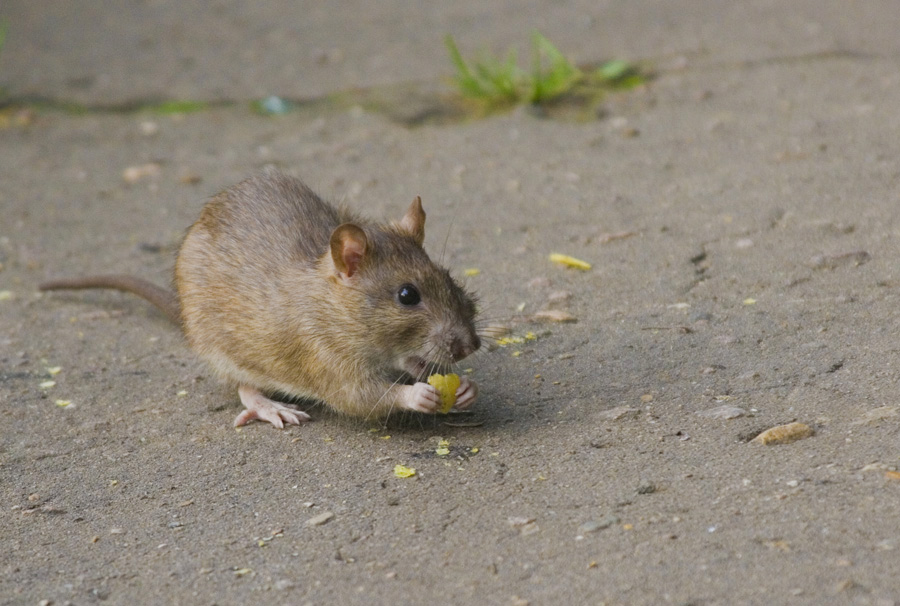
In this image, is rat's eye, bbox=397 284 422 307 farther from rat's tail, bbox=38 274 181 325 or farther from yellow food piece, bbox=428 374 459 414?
rat's tail, bbox=38 274 181 325

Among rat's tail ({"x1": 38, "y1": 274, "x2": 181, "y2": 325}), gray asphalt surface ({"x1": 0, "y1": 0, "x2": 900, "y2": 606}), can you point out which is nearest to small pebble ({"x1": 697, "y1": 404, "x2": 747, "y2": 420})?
gray asphalt surface ({"x1": 0, "y1": 0, "x2": 900, "y2": 606})

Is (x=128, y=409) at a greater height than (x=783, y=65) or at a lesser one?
lesser

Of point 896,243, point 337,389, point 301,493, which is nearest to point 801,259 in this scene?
point 896,243

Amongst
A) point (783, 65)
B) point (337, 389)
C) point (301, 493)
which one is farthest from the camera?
point (783, 65)

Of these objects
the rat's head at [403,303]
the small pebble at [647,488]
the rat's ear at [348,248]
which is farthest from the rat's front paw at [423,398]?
the small pebble at [647,488]

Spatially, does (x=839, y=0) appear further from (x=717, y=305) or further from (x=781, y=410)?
(x=781, y=410)

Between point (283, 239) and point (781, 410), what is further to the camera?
point (283, 239)

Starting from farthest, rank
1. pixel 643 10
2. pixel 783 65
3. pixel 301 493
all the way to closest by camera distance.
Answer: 1. pixel 643 10
2. pixel 783 65
3. pixel 301 493

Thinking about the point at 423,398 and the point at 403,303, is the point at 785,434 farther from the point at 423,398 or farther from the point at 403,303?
the point at 403,303
